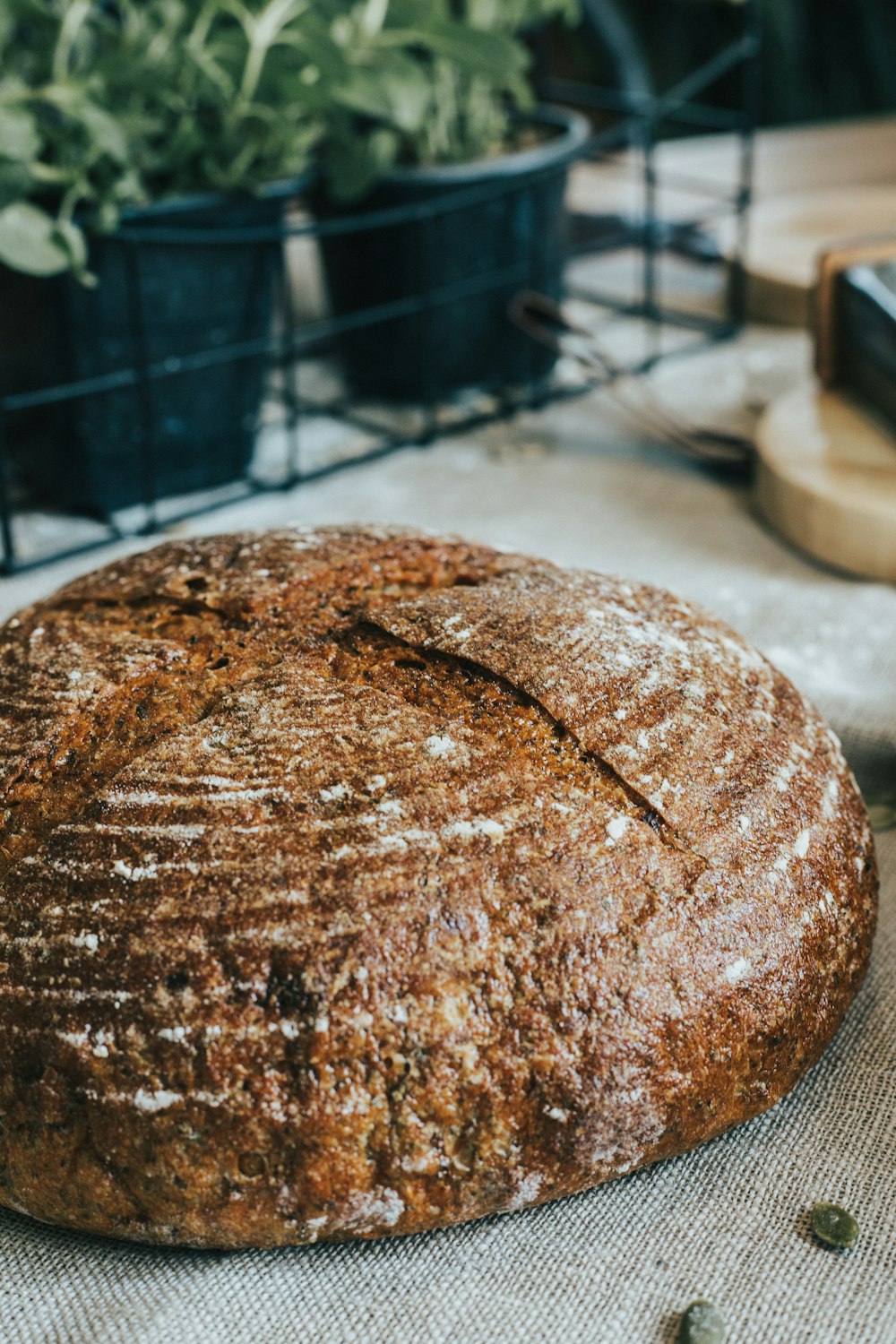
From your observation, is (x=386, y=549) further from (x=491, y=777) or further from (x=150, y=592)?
(x=491, y=777)

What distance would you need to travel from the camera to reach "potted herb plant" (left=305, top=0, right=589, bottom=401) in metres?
1.62

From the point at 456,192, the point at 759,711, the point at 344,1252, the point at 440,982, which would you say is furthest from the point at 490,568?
the point at 456,192

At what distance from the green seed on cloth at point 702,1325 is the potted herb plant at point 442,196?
3.98ft

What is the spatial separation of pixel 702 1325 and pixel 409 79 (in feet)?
4.39

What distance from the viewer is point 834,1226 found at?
79cm

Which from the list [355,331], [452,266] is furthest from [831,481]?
[355,331]

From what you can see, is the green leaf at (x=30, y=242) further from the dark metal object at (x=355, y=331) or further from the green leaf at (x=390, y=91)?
the green leaf at (x=390, y=91)

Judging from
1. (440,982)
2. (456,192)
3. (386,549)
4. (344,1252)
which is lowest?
(344,1252)

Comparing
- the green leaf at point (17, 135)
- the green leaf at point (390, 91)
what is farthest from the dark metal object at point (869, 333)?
the green leaf at point (17, 135)

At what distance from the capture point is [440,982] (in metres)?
0.74

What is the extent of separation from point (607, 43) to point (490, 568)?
2.44m

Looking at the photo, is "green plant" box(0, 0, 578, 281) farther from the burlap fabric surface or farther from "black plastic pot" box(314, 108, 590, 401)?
the burlap fabric surface

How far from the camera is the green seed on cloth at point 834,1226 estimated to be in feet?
2.56

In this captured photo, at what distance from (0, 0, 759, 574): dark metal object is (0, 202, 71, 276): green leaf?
0.35 ft
